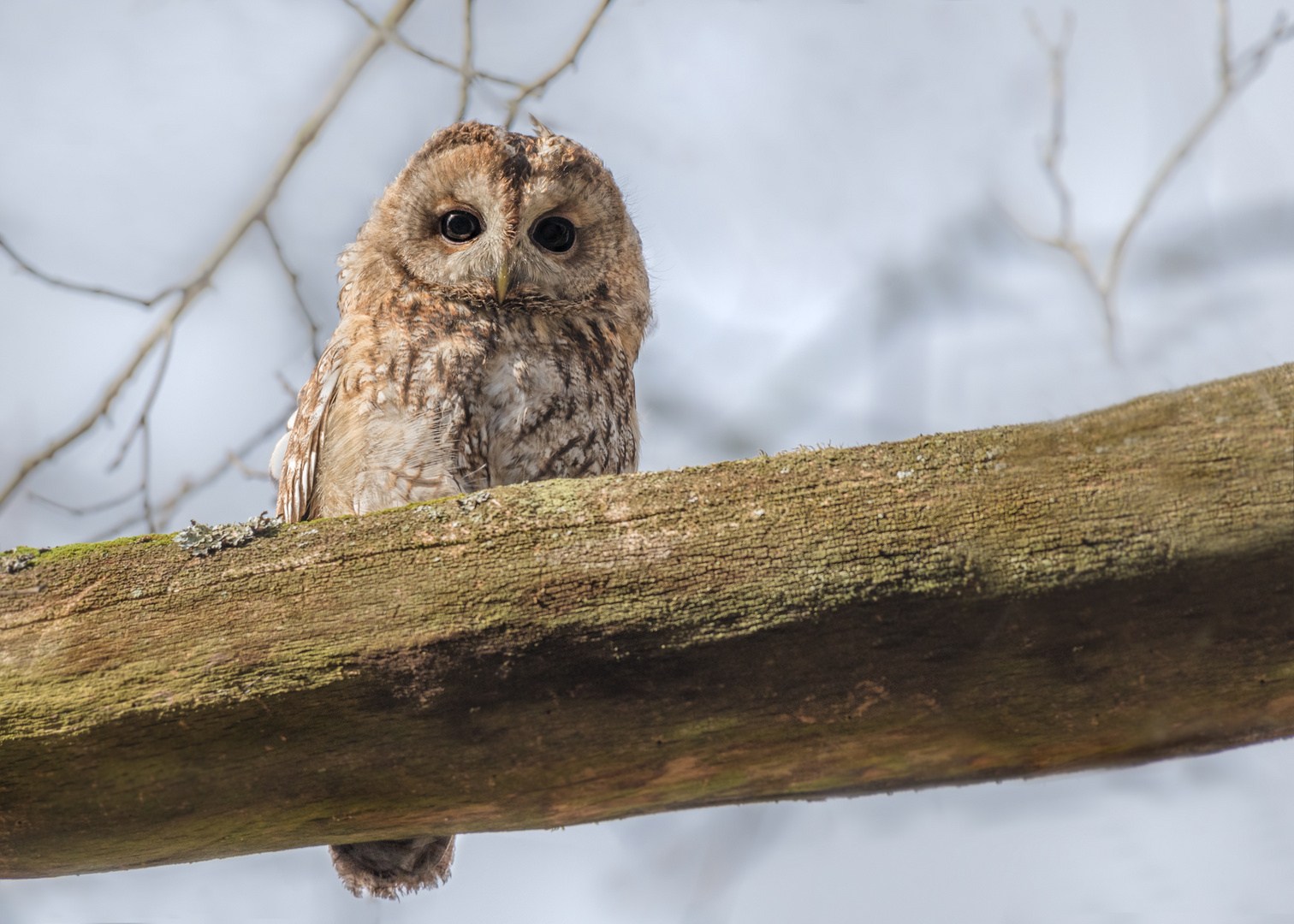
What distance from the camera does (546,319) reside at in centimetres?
268

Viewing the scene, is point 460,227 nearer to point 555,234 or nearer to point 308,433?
point 555,234

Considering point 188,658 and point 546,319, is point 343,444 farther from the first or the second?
point 188,658

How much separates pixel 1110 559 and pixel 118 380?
2.85 metres

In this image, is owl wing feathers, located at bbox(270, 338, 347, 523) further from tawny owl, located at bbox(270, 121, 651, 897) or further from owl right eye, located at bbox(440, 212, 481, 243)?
owl right eye, located at bbox(440, 212, 481, 243)

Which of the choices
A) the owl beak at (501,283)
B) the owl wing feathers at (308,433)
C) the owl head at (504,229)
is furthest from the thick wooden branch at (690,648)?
the owl head at (504,229)

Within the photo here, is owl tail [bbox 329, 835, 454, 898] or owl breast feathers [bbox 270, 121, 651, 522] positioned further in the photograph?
owl breast feathers [bbox 270, 121, 651, 522]

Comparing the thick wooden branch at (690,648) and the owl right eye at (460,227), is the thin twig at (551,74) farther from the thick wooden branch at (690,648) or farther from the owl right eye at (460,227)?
the thick wooden branch at (690,648)

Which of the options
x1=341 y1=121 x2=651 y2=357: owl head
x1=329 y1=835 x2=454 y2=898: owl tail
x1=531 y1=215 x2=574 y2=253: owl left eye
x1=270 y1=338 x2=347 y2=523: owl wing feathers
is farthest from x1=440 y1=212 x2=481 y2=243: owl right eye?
x1=329 y1=835 x2=454 y2=898: owl tail

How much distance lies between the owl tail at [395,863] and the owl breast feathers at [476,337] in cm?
83

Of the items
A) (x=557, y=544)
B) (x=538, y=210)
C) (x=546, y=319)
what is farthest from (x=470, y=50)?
(x=557, y=544)

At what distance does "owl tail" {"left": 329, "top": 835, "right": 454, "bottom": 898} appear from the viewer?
1784mm

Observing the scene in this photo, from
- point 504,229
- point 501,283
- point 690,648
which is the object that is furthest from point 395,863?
point 504,229

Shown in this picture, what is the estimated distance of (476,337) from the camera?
2516 mm

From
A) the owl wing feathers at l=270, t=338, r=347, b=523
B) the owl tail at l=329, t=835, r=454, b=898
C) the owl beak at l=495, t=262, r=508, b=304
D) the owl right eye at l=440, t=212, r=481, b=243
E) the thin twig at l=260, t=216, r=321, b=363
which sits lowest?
the owl tail at l=329, t=835, r=454, b=898
